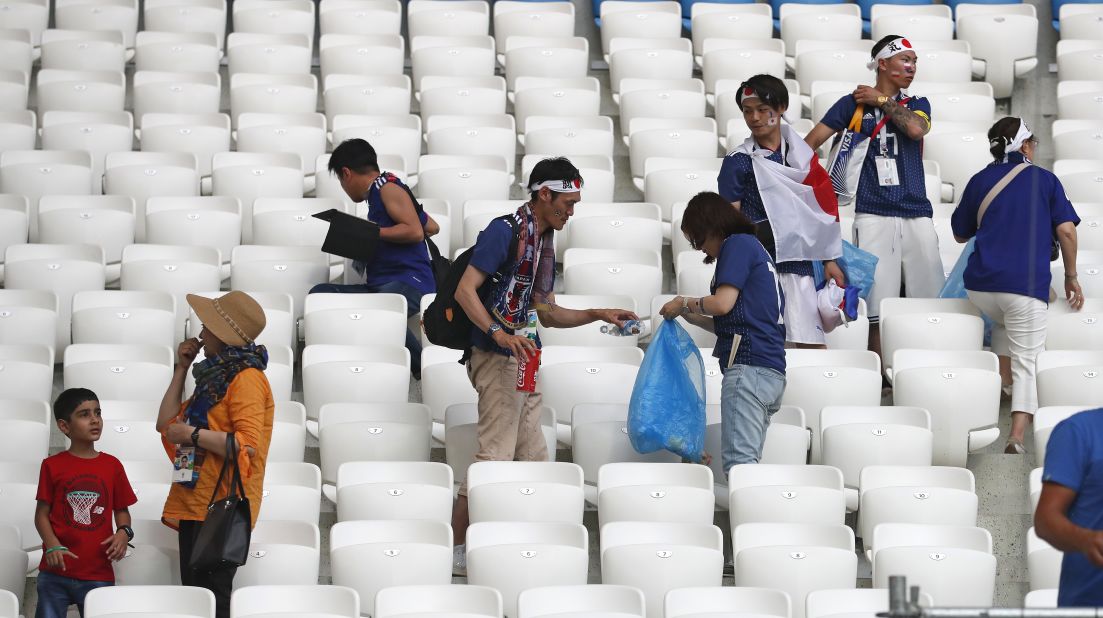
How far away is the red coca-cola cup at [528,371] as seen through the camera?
18.2 ft

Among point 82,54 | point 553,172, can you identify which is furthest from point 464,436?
point 82,54

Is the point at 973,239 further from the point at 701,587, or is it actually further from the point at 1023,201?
the point at 701,587

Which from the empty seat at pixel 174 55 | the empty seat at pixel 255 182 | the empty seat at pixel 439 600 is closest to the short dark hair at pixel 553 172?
the empty seat at pixel 439 600

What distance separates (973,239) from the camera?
721cm

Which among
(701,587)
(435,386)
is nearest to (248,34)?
(435,386)

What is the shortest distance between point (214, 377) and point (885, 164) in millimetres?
3223

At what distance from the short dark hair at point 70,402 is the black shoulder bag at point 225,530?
1.86 feet

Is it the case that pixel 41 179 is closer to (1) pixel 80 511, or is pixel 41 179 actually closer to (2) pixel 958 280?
(1) pixel 80 511

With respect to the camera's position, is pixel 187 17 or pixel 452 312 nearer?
pixel 452 312

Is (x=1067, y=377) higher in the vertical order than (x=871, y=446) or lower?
higher

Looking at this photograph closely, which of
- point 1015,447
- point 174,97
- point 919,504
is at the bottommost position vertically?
point 919,504

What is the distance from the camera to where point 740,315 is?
5.72m

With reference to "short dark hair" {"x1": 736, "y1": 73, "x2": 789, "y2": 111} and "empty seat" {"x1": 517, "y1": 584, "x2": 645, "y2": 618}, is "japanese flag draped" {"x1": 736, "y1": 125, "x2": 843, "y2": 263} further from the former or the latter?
"empty seat" {"x1": 517, "y1": 584, "x2": 645, "y2": 618}

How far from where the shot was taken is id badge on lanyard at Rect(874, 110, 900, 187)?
6945mm
